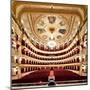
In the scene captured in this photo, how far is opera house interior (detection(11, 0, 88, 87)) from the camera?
196cm

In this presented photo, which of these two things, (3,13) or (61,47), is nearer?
(3,13)

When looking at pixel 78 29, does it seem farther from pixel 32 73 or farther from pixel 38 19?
pixel 32 73

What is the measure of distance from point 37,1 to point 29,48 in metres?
0.44

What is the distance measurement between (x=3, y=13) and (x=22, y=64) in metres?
0.49

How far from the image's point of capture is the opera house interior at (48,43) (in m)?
1.96

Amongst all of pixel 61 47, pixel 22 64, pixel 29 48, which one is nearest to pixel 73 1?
pixel 61 47

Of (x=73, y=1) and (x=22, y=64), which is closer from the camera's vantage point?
(x=22, y=64)

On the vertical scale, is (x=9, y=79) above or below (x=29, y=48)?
below

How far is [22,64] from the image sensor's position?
6.48 feet

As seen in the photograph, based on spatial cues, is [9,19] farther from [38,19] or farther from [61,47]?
[61,47]

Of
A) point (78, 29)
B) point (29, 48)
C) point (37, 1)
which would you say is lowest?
point (29, 48)

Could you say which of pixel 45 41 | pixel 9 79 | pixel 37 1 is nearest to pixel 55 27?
pixel 45 41

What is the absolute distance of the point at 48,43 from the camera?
2.06 meters

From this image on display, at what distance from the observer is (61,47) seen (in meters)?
2.09
